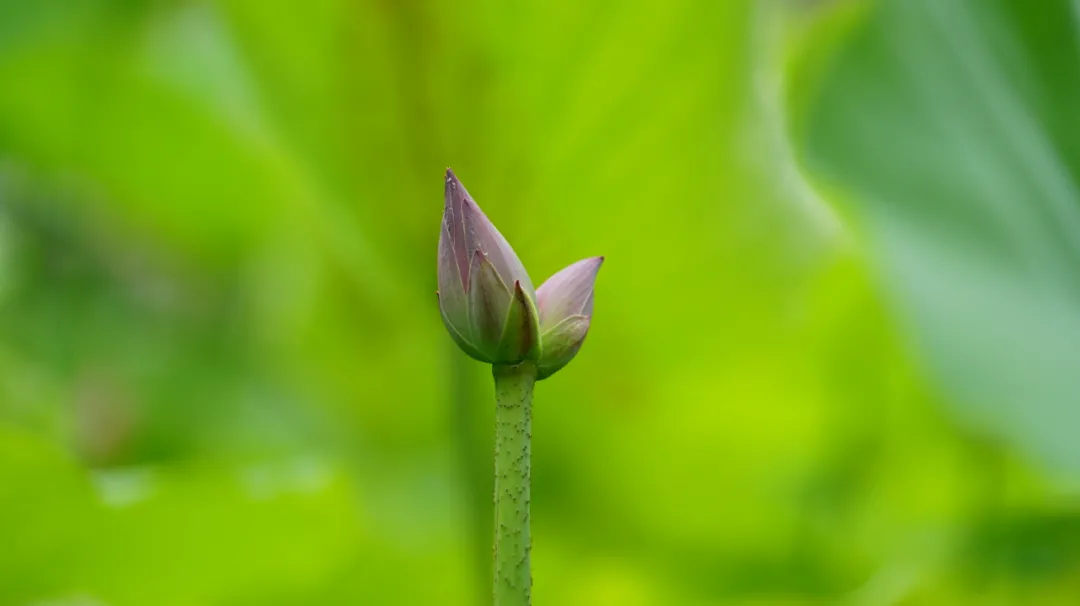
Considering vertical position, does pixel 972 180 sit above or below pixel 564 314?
above

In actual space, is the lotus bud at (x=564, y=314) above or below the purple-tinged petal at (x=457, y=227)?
below

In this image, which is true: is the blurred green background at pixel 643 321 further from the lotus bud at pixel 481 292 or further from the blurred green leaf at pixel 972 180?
the lotus bud at pixel 481 292

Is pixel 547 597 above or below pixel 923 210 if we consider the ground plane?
below

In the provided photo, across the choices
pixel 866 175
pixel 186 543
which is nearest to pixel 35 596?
pixel 186 543

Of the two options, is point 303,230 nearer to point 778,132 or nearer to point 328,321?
point 328,321

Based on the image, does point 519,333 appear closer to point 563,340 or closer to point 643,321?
point 563,340

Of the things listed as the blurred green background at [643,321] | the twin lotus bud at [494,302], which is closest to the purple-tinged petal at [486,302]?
the twin lotus bud at [494,302]

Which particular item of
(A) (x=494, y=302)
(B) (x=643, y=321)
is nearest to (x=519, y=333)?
(A) (x=494, y=302)
